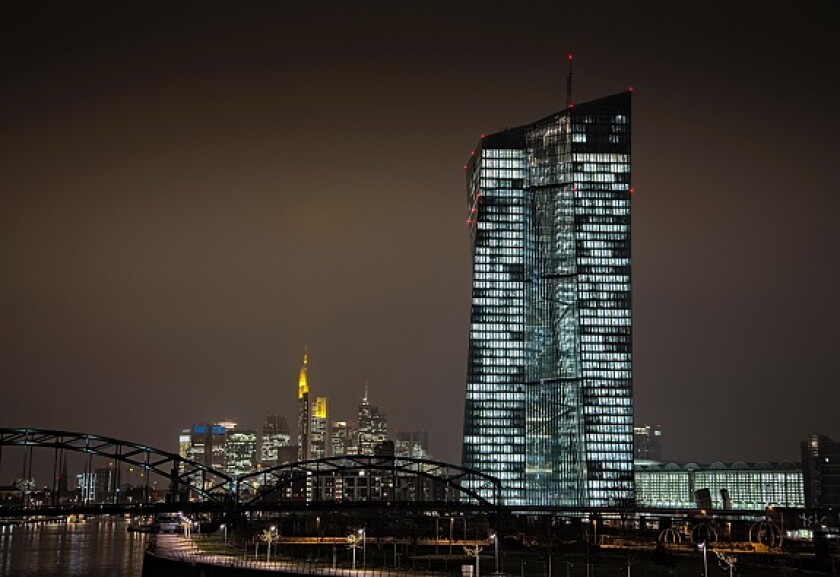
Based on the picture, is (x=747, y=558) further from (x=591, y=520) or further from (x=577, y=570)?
(x=591, y=520)

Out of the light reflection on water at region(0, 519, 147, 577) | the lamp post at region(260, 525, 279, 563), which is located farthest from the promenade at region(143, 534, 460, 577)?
the light reflection on water at region(0, 519, 147, 577)

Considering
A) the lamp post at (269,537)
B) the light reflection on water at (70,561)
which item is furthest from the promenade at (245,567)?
the light reflection on water at (70,561)

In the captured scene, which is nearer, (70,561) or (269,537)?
(269,537)

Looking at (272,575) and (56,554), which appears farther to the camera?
(56,554)

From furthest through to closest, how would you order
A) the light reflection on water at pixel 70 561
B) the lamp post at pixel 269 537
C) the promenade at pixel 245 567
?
the light reflection on water at pixel 70 561
the lamp post at pixel 269 537
the promenade at pixel 245 567

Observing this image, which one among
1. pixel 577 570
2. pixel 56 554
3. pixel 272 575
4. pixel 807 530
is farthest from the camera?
pixel 56 554

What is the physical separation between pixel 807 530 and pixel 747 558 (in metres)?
22.0

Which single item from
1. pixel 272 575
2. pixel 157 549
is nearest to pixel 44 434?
pixel 157 549

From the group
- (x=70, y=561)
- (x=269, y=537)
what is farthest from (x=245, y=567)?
(x=70, y=561)

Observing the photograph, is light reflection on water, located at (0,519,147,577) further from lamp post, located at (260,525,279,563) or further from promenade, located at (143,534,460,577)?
lamp post, located at (260,525,279,563)

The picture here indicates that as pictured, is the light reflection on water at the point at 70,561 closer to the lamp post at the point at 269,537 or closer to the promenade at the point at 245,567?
the promenade at the point at 245,567

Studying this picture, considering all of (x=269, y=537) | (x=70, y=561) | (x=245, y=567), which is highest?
(x=269, y=537)

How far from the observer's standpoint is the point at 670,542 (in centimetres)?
13912

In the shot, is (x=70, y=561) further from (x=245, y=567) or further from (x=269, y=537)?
(x=245, y=567)
